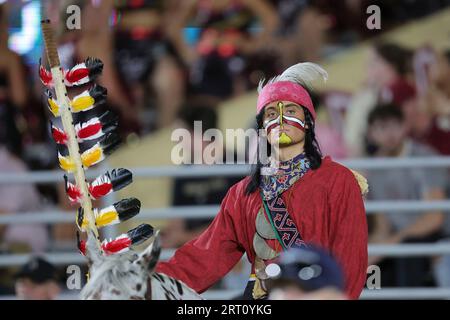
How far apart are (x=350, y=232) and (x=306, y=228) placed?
0.16 metres

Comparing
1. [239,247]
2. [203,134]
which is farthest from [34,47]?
[239,247]

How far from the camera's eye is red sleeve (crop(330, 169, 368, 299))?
14.2 ft

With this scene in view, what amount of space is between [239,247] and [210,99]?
3.70m

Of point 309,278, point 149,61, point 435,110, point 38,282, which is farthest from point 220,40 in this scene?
point 309,278

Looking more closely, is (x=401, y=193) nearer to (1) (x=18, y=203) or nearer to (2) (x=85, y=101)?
(1) (x=18, y=203)

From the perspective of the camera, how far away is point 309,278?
3.48m

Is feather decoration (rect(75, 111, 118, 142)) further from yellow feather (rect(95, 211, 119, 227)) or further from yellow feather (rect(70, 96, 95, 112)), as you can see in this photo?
yellow feather (rect(95, 211, 119, 227))

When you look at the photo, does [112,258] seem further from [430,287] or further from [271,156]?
[430,287]

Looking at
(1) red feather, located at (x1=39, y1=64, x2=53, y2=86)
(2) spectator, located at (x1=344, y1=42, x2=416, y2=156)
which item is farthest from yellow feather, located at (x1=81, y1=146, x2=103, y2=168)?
(2) spectator, located at (x1=344, y1=42, x2=416, y2=156)

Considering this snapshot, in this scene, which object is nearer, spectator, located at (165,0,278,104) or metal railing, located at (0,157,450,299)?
metal railing, located at (0,157,450,299)

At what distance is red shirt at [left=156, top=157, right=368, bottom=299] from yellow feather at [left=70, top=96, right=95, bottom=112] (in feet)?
1.97

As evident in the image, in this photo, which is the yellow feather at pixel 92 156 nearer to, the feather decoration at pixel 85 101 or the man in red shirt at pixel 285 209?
the feather decoration at pixel 85 101

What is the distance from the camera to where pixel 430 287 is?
7102mm

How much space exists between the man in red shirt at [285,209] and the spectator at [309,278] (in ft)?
2.50
